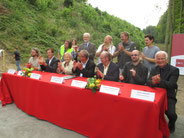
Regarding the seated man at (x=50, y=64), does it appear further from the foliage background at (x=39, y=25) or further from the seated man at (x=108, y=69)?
the foliage background at (x=39, y=25)

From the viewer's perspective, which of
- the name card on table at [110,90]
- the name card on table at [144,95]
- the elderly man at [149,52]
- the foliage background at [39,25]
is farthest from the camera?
the foliage background at [39,25]

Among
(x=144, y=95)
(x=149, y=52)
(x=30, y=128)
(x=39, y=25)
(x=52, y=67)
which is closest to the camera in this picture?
(x=144, y=95)

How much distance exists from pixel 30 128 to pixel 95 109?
4.27 feet

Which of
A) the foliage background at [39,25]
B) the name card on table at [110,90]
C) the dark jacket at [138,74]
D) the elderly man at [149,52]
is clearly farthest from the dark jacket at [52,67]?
the foliage background at [39,25]

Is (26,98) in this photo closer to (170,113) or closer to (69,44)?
(69,44)

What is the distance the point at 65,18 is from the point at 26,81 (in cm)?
1354

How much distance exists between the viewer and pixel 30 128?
2.54 m

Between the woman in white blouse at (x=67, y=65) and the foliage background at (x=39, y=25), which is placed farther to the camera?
the foliage background at (x=39, y=25)

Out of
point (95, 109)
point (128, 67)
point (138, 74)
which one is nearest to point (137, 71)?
point (138, 74)

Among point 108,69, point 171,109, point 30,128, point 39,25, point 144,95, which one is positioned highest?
point 39,25

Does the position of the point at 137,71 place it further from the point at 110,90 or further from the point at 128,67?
the point at 110,90

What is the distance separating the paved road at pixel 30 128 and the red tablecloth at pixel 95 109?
0.10m

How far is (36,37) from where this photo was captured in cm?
1063

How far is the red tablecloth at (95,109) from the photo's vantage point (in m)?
1.74
